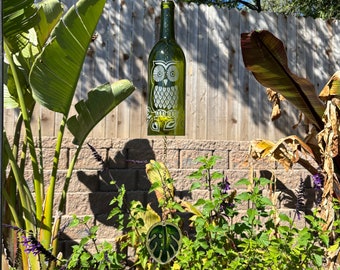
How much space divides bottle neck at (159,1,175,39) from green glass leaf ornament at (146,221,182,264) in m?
0.78

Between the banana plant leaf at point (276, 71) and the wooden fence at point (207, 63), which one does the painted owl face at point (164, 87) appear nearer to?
the banana plant leaf at point (276, 71)

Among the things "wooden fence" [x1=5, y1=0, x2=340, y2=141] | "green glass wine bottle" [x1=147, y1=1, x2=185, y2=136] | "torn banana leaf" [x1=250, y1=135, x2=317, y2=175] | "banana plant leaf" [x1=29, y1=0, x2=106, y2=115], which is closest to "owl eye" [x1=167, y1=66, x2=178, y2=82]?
→ "green glass wine bottle" [x1=147, y1=1, x2=185, y2=136]

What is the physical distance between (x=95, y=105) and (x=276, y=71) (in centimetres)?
117

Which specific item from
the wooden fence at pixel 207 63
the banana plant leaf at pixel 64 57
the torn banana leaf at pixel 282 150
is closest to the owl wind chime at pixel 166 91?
the banana plant leaf at pixel 64 57

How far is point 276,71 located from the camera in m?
3.08

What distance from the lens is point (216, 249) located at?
221cm

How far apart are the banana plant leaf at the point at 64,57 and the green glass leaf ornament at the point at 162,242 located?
1.16 metres

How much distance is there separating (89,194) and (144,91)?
0.85 metres

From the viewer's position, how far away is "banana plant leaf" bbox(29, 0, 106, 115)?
2350 millimetres

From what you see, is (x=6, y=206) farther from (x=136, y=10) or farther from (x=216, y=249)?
(x=136, y=10)

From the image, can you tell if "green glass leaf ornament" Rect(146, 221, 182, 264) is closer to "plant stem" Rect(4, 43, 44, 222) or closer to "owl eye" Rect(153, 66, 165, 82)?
"owl eye" Rect(153, 66, 165, 82)

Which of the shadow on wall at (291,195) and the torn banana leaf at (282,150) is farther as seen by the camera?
the shadow on wall at (291,195)

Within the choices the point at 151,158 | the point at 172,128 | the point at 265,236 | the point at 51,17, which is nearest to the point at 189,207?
the point at 151,158

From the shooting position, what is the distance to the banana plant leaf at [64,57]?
2.35 meters
